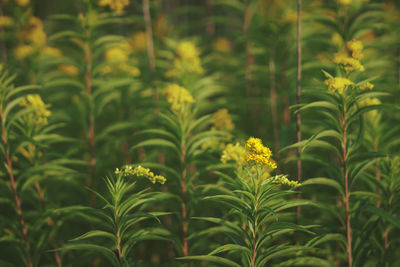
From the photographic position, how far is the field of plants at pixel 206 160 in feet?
6.21

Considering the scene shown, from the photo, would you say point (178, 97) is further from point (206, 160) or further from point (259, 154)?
point (259, 154)

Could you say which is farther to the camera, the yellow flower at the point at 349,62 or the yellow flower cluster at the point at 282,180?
the yellow flower at the point at 349,62

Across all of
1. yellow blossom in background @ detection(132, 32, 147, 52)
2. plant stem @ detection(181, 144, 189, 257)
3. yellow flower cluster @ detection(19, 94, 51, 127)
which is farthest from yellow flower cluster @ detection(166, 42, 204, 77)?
yellow blossom in background @ detection(132, 32, 147, 52)

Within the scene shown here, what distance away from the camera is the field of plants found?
189 cm

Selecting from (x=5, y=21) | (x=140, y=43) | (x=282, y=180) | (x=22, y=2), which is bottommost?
(x=282, y=180)

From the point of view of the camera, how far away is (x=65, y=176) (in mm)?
2703

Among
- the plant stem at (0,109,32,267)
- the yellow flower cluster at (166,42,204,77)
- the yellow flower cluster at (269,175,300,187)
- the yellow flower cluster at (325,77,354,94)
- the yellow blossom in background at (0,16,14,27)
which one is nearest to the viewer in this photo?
the yellow flower cluster at (269,175,300,187)

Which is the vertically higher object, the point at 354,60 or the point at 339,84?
the point at 354,60

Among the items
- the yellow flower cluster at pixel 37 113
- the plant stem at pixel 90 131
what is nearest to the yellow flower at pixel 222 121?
the plant stem at pixel 90 131

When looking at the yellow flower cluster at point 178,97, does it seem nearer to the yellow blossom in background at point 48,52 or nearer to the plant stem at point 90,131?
the plant stem at point 90,131

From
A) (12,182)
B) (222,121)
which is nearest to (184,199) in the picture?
(222,121)

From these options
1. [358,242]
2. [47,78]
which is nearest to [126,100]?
[47,78]

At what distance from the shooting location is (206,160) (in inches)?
101

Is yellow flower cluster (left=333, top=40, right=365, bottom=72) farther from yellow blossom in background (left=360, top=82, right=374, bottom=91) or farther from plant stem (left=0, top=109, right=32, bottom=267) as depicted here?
plant stem (left=0, top=109, right=32, bottom=267)
